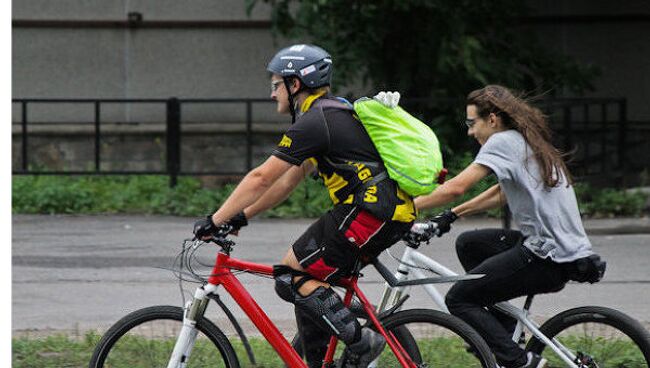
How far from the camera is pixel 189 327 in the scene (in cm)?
541

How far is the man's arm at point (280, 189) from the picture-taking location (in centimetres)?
558

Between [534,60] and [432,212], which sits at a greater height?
[534,60]

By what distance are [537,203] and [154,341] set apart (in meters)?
1.72

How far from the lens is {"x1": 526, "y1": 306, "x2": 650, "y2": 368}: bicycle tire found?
18.5 ft

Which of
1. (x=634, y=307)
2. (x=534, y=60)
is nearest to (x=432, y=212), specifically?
(x=534, y=60)

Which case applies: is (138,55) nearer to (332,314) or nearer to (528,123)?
(528,123)

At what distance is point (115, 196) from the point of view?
15516 millimetres

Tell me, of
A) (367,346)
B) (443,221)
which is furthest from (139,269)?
(367,346)

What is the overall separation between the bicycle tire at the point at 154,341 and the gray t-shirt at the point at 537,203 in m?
1.33

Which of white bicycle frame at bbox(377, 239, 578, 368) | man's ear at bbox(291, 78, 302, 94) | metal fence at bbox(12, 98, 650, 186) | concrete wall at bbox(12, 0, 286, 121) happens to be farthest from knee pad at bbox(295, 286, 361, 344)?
concrete wall at bbox(12, 0, 286, 121)

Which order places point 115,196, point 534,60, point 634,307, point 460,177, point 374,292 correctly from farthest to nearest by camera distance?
point 534,60, point 115,196, point 374,292, point 634,307, point 460,177

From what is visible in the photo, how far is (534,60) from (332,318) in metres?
→ 11.7

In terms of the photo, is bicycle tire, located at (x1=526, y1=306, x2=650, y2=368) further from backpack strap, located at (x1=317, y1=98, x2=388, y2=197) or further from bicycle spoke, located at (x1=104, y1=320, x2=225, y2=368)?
bicycle spoke, located at (x1=104, y1=320, x2=225, y2=368)
